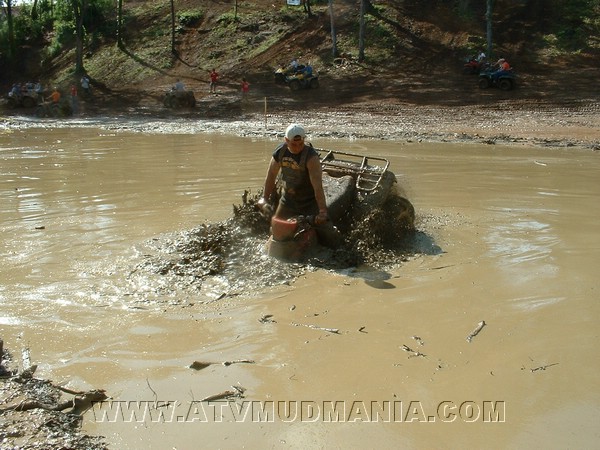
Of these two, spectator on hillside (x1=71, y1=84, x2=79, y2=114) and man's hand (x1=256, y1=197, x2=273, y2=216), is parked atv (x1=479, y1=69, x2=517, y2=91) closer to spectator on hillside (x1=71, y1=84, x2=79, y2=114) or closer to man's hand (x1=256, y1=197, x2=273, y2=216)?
spectator on hillside (x1=71, y1=84, x2=79, y2=114)

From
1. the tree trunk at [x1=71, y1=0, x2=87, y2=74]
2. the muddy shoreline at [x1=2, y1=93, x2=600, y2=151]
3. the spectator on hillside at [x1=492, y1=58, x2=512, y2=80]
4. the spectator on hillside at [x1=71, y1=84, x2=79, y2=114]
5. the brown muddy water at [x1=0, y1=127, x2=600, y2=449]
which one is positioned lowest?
the brown muddy water at [x1=0, y1=127, x2=600, y2=449]

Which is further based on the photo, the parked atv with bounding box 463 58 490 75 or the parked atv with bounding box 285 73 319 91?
A: the parked atv with bounding box 285 73 319 91

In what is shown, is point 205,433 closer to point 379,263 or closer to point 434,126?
point 379,263

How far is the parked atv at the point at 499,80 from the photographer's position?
2492 centimetres

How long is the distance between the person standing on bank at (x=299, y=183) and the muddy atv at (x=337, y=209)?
2.9 inches

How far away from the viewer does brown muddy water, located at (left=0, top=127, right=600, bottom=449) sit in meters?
4.12

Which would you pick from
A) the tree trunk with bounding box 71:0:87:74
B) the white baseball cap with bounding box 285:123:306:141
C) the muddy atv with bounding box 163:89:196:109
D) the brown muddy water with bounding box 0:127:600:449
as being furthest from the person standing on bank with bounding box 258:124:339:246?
the tree trunk with bounding box 71:0:87:74

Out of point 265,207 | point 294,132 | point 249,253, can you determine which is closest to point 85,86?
point 265,207

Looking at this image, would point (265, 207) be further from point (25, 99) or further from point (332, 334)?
point (25, 99)

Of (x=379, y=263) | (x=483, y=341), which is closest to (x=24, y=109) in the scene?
(x=379, y=263)

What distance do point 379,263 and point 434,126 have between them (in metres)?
14.2


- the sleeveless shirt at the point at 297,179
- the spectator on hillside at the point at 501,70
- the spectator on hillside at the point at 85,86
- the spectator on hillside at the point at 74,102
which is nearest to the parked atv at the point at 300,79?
the spectator on hillside at the point at 501,70

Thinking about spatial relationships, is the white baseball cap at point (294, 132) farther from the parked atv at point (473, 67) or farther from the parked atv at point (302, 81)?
the parked atv at point (473, 67)

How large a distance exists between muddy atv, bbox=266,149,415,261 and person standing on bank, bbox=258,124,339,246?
0.24ft
